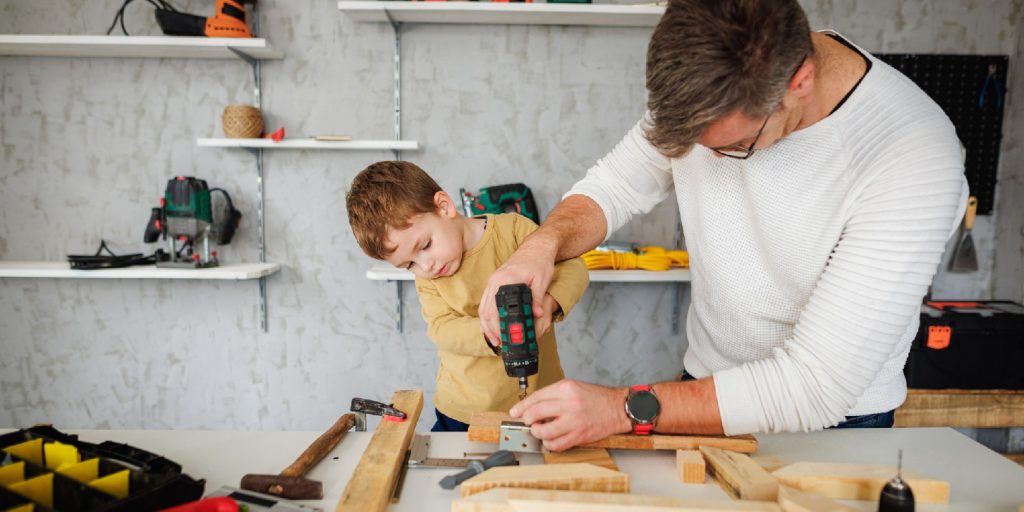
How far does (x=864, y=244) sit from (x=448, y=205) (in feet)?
3.25

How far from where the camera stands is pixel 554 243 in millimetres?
1432

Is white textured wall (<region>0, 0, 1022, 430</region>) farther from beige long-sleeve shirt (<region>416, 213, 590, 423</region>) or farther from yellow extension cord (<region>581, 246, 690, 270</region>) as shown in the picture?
beige long-sleeve shirt (<region>416, 213, 590, 423</region>)

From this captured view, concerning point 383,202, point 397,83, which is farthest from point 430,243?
point 397,83

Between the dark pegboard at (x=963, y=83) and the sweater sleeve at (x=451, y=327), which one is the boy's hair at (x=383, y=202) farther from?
the dark pegboard at (x=963, y=83)

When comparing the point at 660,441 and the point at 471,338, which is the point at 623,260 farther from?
the point at 660,441

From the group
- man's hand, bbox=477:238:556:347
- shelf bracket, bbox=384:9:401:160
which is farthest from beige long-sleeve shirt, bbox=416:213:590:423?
shelf bracket, bbox=384:9:401:160

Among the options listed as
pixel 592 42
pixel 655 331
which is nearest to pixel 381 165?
pixel 592 42

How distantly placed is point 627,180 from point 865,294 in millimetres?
707

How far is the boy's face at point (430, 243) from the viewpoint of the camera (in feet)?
4.99

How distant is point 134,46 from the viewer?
2.70 meters

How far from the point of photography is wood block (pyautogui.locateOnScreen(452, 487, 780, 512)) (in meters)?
0.87

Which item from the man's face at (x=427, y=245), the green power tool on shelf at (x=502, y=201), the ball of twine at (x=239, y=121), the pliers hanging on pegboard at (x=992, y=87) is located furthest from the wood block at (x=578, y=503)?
the pliers hanging on pegboard at (x=992, y=87)

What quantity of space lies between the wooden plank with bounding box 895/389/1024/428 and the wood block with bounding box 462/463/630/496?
2377mm

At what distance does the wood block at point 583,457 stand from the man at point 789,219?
0.07ft
